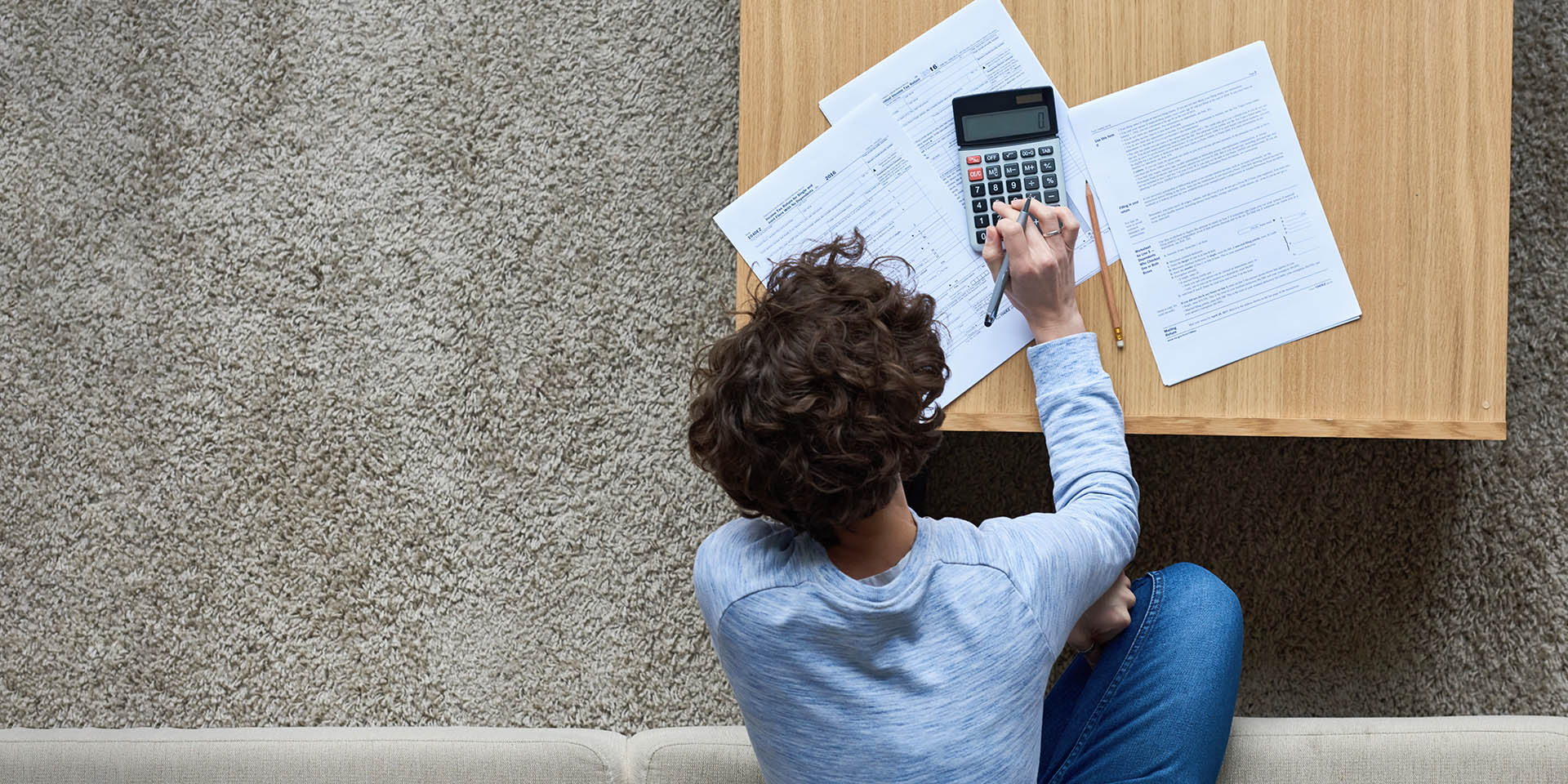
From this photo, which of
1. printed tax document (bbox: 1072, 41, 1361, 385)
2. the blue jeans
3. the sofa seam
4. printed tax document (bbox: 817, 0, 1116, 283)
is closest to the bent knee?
the blue jeans

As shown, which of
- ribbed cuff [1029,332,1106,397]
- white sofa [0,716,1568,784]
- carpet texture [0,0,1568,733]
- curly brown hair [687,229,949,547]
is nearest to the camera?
curly brown hair [687,229,949,547]

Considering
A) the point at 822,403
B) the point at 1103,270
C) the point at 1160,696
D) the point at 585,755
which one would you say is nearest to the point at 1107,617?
the point at 1160,696

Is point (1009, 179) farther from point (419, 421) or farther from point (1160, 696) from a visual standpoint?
point (419, 421)

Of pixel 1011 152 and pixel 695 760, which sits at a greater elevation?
pixel 1011 152

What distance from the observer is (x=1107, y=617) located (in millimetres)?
954

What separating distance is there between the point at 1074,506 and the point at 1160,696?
24 centimetres

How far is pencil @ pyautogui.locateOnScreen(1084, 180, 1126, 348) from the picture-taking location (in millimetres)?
916

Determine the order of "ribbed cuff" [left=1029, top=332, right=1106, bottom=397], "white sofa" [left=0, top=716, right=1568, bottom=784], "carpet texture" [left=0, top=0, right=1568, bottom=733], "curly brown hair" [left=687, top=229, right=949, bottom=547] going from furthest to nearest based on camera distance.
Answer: "carpet texture" [left=0, top=0, right=1568, bottom=733] < "white sofa" [left=0, top=716, right=1568, bottom=784] < "ribbed cuff" [left=1029, top=332, right=1106, bottom=397] < "curly brown hair" [left=687, top=229, right=949, bottom=547]

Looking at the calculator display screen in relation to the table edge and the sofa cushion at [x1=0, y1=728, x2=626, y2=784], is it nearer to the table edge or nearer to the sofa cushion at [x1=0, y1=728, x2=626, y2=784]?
the table edge

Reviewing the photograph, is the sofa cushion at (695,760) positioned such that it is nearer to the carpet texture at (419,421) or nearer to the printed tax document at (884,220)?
the carpet texture at (419,421)

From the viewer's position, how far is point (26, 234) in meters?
1.36

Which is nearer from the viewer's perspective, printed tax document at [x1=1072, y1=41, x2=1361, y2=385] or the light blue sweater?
the light blue sweater

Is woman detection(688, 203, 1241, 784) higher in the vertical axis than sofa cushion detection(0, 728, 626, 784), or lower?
higher

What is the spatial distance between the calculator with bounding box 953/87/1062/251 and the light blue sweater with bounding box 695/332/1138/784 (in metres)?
0.32
